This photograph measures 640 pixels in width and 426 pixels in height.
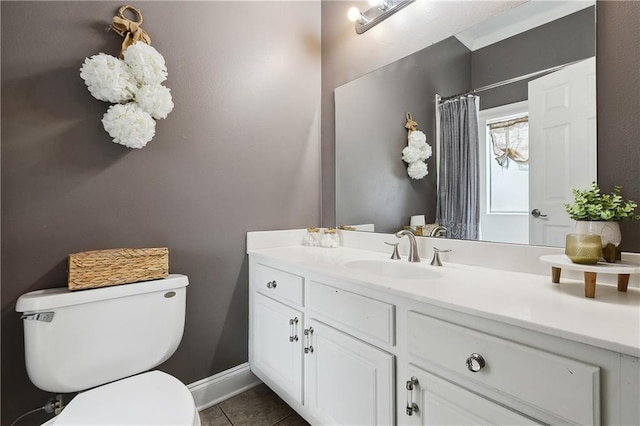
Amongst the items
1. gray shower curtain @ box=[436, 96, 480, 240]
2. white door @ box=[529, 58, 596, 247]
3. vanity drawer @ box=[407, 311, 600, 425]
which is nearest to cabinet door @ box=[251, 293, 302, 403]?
vanity drawer @ box=[407, 311, 600, 425]

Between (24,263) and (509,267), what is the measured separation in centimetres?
A: 187

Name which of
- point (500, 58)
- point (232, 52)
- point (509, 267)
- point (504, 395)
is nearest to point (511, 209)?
point (509, 267)

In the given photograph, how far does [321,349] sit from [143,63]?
1386 millimetres

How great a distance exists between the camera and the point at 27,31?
44.7 inches

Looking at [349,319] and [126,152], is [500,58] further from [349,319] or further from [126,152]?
[126,152]

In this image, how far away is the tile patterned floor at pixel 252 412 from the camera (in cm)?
146

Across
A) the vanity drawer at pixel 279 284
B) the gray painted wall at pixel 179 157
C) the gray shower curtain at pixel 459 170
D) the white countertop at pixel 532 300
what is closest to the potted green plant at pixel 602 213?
the white countertop at pixel 532 300

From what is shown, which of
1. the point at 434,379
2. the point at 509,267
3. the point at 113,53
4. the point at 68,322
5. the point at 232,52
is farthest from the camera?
the point at 232,52

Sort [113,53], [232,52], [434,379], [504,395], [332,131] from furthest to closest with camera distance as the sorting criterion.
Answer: [332,131] < [232,52] < [113,53] < [434,379] < [504,395]

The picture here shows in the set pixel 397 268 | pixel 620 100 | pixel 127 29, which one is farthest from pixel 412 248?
pixel 127 29

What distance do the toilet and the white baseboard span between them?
0.43 metres

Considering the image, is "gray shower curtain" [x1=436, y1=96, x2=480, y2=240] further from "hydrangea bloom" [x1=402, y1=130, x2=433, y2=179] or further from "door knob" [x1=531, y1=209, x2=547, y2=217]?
"door knob" [x1=531, y1=209, x2=547, y2=217]

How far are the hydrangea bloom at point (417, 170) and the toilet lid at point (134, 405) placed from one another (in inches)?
52.9

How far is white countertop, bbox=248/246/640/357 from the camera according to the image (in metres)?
0.61
